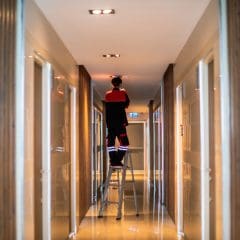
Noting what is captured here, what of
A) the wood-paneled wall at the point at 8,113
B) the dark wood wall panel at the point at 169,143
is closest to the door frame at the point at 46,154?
the wood-paneled wall at the point at 8,113

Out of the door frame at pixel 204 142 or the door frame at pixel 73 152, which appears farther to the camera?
the door frame at pixel 73 152

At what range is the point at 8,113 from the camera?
3.32 m

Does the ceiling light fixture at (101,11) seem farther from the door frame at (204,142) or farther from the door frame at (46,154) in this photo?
the door frame at (204,142)

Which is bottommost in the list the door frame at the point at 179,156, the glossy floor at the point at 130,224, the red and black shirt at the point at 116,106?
the glossy floor at the point at 130,224

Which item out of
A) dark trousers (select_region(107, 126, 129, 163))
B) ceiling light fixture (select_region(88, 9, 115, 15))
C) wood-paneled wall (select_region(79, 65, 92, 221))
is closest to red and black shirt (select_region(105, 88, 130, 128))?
dark trousers (select_region(107, 126, 129, 163))

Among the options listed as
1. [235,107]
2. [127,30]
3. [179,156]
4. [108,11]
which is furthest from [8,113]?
[179,156]

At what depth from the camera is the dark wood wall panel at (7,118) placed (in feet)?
10.5

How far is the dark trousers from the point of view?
8578 millimetres

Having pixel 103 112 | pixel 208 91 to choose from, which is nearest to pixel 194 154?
pixel 208 91

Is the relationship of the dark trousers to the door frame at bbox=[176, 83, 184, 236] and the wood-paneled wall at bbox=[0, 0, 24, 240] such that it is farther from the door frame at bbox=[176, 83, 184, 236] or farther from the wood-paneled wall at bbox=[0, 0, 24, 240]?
the wood-paneled wall at bbox=[0, 0, 24, 240]

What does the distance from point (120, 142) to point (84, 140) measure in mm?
862

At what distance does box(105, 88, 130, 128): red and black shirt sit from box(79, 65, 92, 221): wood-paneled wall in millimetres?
435

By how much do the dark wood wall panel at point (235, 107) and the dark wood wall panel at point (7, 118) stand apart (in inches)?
64.7

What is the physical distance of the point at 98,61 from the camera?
24.6 ft
